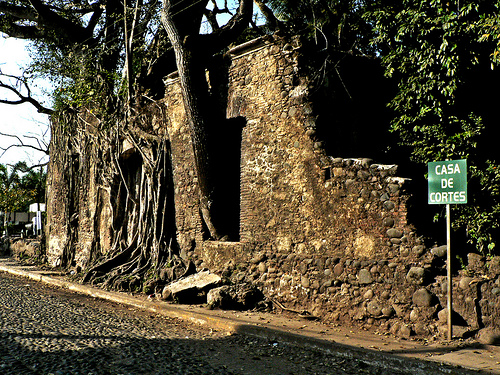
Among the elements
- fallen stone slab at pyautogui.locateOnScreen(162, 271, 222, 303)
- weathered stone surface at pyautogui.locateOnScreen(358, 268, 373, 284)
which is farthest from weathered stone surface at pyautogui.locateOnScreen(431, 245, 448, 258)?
fallen stone slab at pyautogui.locateOnScreen(162, 271, 222, 303)

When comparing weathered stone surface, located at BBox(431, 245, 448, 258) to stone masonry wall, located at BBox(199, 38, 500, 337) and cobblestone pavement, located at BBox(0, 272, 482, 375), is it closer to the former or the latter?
stone masonry wall, located at BBox(199, 38, 500, 337)

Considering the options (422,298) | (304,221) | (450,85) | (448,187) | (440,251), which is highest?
(450,85)

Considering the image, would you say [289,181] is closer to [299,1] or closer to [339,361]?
[339,361]

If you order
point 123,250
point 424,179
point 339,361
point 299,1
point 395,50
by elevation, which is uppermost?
point 299,1

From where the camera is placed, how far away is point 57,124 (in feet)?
52.6

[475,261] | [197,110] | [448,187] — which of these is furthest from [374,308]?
[197,110]

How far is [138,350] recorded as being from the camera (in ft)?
19.3

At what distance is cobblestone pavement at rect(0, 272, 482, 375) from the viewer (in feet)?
17.0

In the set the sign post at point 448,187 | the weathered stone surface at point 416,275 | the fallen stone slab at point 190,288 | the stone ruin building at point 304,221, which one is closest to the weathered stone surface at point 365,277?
the stone ruin building at point 304,221

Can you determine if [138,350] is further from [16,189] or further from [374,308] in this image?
[16,189]

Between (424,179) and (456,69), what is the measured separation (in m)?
1.59

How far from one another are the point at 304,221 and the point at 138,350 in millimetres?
3406

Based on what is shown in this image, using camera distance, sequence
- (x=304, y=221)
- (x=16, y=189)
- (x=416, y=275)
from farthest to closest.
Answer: (x=16, y=189) → (x=304, y=221) → (x=416, y=275)

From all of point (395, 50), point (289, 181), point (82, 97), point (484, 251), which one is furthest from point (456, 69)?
point (82, 97)
